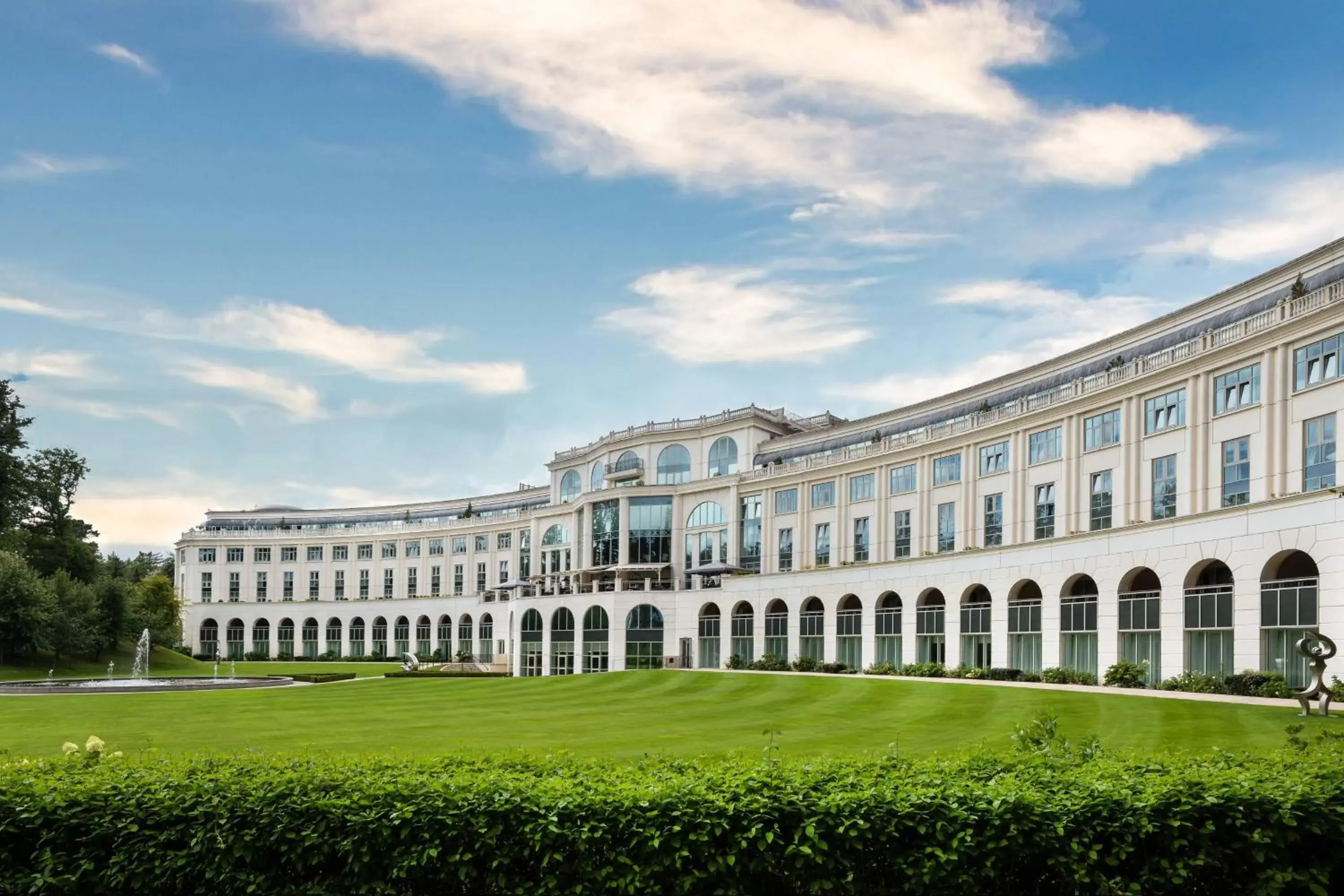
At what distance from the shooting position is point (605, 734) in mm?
31328

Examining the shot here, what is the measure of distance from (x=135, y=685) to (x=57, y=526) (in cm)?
5585

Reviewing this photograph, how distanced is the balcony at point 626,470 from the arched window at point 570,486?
27.4 ft

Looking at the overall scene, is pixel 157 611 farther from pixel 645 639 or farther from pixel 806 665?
pixel 806 665

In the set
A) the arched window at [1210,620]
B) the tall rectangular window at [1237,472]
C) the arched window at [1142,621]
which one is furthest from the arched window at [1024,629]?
the tall rectangular window at [1237,472]

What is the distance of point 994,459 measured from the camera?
66.1m

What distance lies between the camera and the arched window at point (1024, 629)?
5600 centimetres

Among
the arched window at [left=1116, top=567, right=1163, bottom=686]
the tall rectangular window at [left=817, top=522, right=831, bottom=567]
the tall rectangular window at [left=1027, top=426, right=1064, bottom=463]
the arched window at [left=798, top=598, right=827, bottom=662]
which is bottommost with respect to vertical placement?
the arched window at [left=798, top=598, right=827, bottom=662]

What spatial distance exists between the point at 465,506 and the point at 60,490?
45.8 meters

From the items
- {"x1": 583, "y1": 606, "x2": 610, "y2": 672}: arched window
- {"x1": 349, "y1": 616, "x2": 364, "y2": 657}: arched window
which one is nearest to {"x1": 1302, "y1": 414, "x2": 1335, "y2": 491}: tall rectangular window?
{"x1": 583, "y1": 606, "x2": 610, "y2": 672}: arched window

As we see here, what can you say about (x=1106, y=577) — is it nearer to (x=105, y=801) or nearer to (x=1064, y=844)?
(x=1064, y=844)

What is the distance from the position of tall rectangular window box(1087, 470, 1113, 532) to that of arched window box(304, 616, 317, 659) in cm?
10615

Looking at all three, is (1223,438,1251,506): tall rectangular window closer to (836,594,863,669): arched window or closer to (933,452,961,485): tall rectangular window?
(933,452,961,485): tall rectangular window

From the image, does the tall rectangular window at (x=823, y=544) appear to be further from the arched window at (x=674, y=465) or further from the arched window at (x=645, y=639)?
the arched window at (x=674, y=465)

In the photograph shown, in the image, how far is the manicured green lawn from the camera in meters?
28.0
